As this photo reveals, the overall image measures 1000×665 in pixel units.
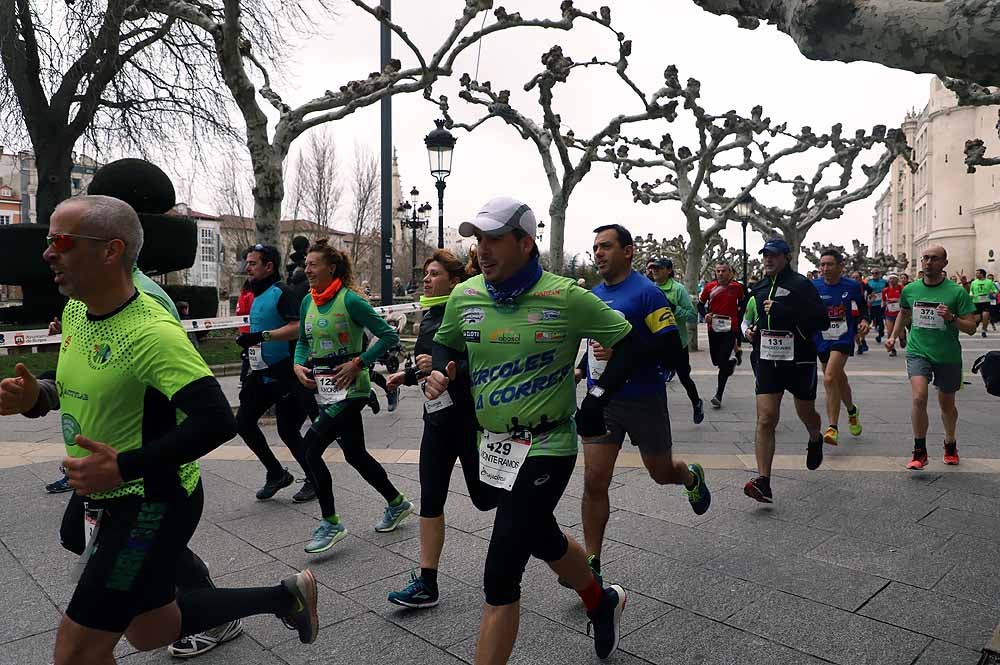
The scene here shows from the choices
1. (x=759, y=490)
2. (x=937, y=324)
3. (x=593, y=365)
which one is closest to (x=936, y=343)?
(x=937, y=324)

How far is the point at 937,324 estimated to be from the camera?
626cm

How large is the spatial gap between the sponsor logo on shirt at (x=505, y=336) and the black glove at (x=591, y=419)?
1.49 ft

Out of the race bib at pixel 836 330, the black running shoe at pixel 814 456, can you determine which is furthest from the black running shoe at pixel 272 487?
the race bib at pixel 836 330

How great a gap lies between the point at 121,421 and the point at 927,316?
629cm

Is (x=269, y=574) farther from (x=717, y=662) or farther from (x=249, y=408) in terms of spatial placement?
(x=717, y=662)

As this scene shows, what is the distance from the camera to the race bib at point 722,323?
10180 mm

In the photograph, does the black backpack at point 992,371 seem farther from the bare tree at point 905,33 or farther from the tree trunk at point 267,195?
the tree trunk at point 267,195

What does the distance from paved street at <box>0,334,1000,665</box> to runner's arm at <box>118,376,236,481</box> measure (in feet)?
4.56

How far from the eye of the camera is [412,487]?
19.3 feet

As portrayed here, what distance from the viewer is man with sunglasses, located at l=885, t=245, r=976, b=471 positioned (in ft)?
20.3

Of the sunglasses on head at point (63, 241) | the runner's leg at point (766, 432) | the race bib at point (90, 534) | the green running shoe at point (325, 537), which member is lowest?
the green running shoe at point (325, 537)

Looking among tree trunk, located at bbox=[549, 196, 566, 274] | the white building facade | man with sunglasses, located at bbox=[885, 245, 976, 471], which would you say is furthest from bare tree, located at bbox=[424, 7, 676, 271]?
the white building facade

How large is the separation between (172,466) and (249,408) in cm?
349

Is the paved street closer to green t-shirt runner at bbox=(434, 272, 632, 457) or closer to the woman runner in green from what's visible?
the woman runner in green
